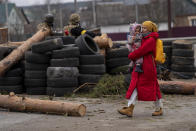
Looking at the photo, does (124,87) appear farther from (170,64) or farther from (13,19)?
(13,19)

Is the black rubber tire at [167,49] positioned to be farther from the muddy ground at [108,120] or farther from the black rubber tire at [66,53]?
the muddy ground at [108,120]

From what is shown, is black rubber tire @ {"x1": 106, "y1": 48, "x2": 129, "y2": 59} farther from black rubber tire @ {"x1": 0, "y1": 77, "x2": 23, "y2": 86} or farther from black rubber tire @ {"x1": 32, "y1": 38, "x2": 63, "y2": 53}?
black rubber tire @ {"x1": 0, "y1": 77, "x2": 23, "y2": 86}

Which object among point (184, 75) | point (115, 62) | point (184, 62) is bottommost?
point (184, 75)

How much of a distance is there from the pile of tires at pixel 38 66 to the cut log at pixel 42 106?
10.2 feet

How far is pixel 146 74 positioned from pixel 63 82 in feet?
11.3

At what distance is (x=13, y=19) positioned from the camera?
77000mm

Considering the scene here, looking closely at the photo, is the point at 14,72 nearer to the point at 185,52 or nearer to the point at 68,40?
the point at 68,40

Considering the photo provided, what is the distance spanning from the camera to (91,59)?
11945 millimetres

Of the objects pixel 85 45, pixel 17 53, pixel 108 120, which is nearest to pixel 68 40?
pixel 85 45

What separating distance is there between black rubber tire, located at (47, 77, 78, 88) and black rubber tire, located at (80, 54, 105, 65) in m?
0.74

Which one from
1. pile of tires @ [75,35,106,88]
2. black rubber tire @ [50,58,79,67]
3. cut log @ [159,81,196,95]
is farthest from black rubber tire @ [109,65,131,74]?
black rubber tire @ [50,58,79,67]

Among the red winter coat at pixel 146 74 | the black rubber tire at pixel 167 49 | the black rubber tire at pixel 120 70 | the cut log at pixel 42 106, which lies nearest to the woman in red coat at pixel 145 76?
the red winter coat at pixel 146 74

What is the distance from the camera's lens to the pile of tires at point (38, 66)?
11734 mm

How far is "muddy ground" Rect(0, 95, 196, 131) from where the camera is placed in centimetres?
716
